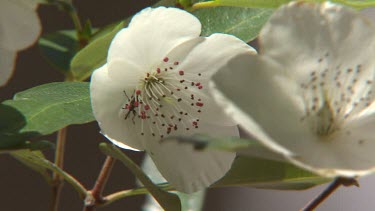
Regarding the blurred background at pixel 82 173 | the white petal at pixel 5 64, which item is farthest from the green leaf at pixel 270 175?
the blurred background at pixel 82 173

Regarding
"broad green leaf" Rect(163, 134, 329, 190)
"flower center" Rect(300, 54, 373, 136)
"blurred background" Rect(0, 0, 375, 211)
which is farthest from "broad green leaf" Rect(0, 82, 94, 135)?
"blurred background" Rect(0, 0, 375, 211)

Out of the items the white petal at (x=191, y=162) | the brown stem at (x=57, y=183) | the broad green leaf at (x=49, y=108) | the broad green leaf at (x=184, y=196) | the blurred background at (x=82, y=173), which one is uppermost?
the broad green leaf at (x=49, y=108)

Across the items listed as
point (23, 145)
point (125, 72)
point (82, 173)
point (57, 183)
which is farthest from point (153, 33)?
point (82, 173)

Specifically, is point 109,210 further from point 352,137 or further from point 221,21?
point 352,137

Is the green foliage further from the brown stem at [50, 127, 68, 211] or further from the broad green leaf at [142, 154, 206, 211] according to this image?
the broad green leaf at [142, 154, 206, 211]

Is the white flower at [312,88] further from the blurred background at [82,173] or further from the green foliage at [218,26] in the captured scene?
the blurred background at [82,173]

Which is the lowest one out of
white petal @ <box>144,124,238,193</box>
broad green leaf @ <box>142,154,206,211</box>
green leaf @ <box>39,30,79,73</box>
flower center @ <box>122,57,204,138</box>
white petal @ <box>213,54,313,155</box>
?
broad green leaf @ <box>142,154,206,211</box>
